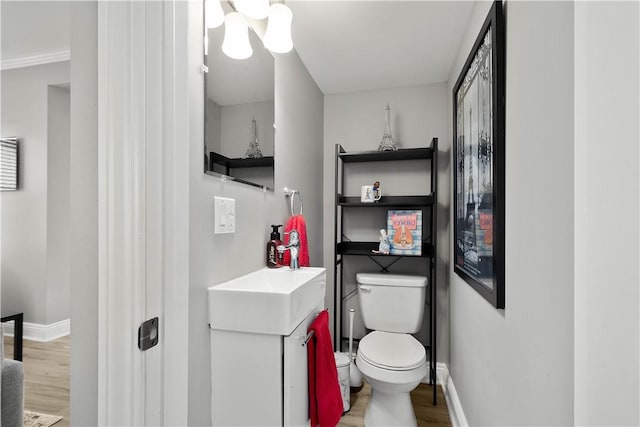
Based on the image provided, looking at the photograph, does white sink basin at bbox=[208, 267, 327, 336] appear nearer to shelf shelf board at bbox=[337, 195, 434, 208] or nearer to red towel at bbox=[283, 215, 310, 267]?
red towel at bbox=[283, 215, 310, 267]

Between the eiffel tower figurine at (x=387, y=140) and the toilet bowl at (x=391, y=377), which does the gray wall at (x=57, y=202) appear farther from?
the toilet bowl at (x=391, y=377)

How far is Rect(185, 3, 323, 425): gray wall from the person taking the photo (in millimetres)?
989

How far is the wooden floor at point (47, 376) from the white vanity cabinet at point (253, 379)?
123 centimetres

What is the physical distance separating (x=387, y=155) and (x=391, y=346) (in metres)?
1.34

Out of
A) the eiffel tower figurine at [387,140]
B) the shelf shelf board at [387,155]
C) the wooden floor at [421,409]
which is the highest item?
the eiffel tower figurine at [387,140]

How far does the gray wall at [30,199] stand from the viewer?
103 inches

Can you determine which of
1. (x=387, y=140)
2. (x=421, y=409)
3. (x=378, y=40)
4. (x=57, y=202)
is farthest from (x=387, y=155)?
(x=57, y=202)

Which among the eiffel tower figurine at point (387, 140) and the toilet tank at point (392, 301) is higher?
the eiffel tower figurine at point (387, 140)

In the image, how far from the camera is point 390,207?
2.40 m

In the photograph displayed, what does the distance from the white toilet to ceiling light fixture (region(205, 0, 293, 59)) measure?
5.36 feet

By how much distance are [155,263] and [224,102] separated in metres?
0.75

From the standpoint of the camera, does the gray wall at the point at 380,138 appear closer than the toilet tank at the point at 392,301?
No
